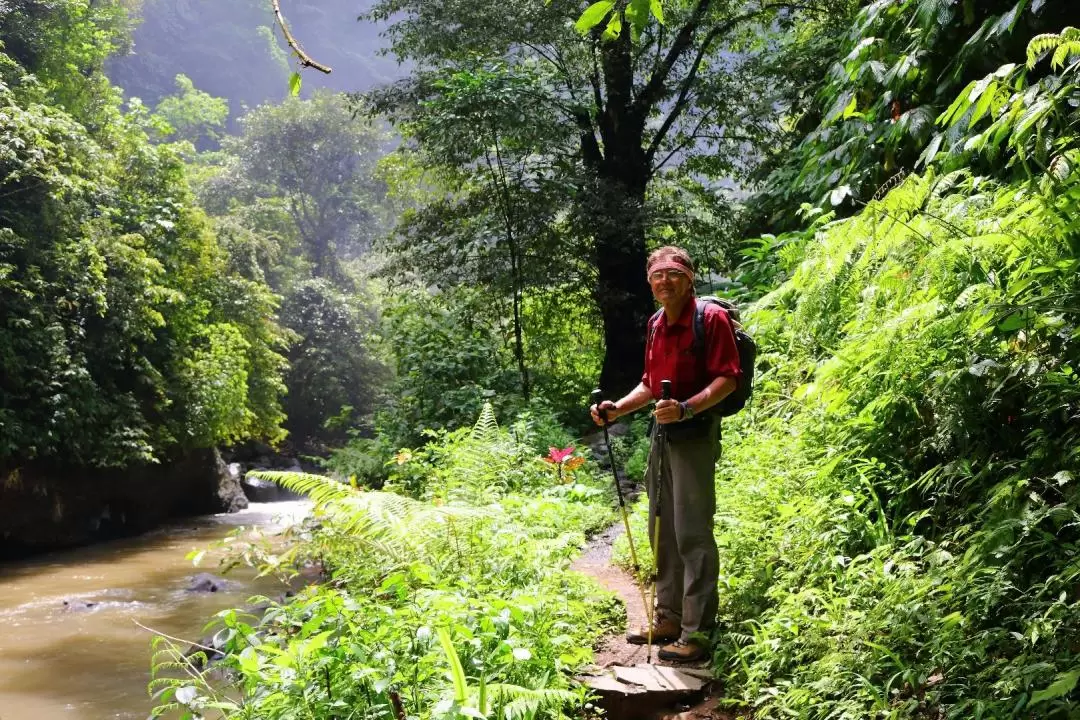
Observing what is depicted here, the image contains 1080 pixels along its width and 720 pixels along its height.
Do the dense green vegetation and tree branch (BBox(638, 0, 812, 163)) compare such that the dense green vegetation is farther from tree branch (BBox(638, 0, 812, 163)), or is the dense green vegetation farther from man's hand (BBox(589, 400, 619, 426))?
man's hand (BBox(589, 400, 619, 426))

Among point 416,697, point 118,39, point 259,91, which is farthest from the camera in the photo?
point 259,91

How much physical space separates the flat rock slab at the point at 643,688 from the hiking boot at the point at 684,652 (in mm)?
85

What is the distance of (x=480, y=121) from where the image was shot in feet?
39.7

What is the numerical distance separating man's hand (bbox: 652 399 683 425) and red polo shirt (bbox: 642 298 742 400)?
0.26 m

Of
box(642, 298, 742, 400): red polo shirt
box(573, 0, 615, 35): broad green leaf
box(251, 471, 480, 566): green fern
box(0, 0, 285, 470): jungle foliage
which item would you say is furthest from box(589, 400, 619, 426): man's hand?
box(0, 0, 285, 470): jungle foliage

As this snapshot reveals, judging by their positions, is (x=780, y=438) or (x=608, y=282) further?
(x=608, y=282)

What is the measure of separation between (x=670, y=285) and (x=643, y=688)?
1805 millimetres

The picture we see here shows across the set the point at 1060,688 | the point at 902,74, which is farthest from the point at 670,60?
the point at 1060,688

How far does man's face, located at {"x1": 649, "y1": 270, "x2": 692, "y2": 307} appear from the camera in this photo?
385cm

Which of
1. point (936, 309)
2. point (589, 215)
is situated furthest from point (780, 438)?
point (589, 215)

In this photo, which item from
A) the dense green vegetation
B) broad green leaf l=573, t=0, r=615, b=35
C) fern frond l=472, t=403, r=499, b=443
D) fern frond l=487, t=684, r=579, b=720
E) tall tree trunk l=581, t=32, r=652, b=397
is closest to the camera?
broad green leaf l=573, t=0, r=615, b=35

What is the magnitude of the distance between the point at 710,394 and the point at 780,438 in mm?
2153

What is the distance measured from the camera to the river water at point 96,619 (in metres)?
7.11

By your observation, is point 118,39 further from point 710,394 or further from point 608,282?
point 710,394
